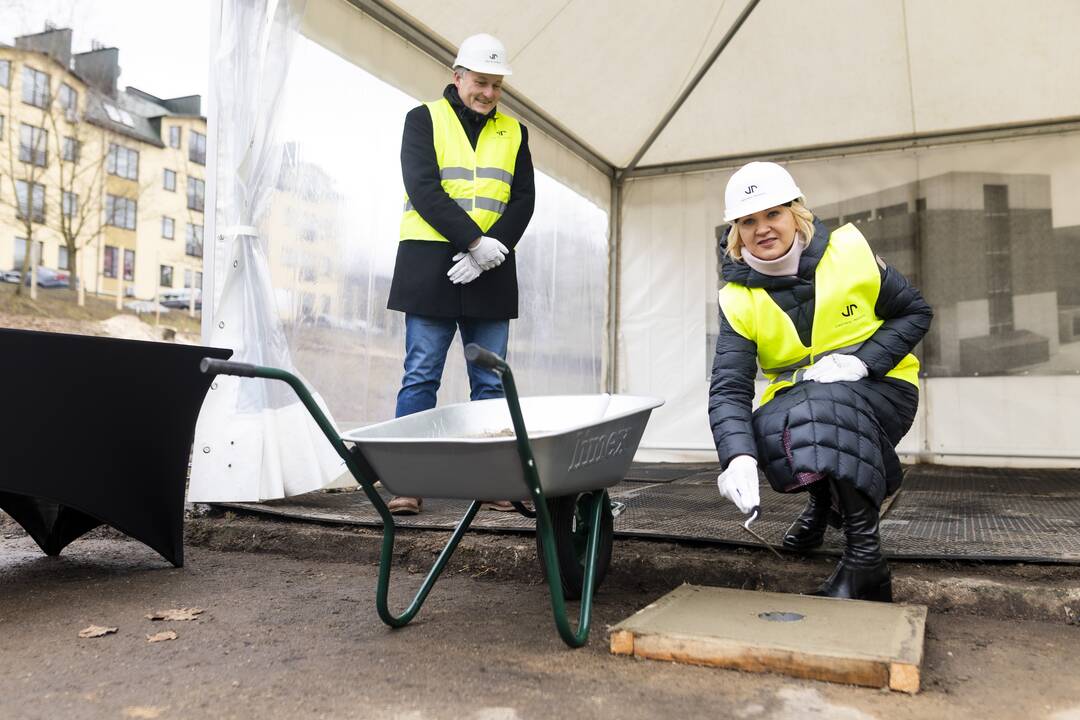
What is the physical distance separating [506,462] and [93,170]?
473 inches

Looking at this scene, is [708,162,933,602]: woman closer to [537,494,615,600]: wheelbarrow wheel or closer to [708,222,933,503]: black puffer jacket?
[708,222,933,503]: black puffer jacket

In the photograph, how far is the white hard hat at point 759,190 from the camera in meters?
1.95

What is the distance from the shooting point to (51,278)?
38.5 feet

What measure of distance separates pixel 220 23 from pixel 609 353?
10.7 feet

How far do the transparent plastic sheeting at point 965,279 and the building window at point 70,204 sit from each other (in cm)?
925

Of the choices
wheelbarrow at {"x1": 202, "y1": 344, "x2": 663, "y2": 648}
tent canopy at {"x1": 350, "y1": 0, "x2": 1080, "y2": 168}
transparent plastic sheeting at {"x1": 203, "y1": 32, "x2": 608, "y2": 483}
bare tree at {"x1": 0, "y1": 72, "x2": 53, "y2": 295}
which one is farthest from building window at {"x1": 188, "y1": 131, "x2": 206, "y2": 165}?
wheelbarrow at {"x1": 202, "y1": 344, "x2": 663, "y2": 648}

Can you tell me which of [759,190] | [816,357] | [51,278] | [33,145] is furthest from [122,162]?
[816,357]

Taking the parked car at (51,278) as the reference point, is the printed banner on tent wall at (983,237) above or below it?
below

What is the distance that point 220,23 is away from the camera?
9.89ft

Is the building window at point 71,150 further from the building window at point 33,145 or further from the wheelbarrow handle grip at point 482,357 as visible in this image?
the wheelbarrow handle grip at point 482,357

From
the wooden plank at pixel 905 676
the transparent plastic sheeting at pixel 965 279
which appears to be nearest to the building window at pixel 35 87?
the transparent plastic sheeting at pixel 965 279

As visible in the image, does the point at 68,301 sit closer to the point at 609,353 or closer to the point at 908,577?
the point at 609,353

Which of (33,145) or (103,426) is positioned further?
(33,145)

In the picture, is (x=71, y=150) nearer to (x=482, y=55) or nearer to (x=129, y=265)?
(x=129, y=265)
